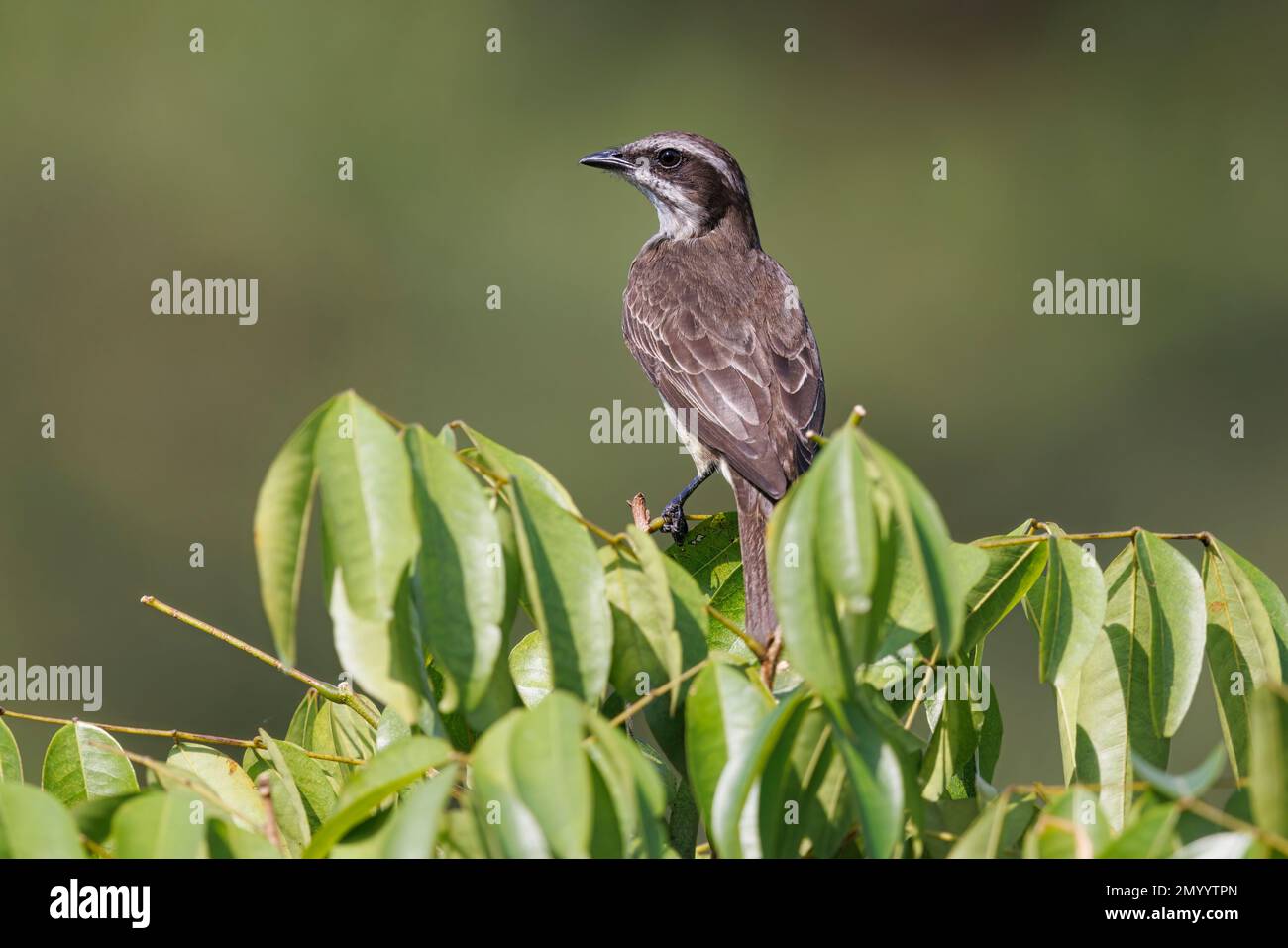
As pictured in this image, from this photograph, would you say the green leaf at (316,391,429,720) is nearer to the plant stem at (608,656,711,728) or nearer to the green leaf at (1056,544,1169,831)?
the plant stem at (608,656,711,728)

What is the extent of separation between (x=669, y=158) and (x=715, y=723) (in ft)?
15.5

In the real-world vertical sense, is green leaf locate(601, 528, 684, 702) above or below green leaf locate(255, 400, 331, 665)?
below

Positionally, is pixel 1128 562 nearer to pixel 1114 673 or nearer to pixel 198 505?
pixel 1114 673

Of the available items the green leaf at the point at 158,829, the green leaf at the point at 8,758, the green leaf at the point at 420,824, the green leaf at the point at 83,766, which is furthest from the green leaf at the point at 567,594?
the green leaf at the point at 8,758

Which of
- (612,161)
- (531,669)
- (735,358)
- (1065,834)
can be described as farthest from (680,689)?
(612,161)

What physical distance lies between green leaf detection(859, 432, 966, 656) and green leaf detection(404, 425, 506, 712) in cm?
53

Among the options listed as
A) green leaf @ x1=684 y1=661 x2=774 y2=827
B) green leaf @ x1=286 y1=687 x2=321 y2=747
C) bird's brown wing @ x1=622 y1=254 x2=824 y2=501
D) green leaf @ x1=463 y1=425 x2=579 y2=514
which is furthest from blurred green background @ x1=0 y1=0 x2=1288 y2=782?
green leaf @ x1=684 y1=661 x2=774 y2=827

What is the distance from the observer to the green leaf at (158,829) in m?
1.75

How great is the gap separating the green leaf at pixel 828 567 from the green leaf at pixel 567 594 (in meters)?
0.31

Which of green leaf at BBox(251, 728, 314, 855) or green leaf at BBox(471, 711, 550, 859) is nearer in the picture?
green leaf at BBox(471, 711, 550, 859)

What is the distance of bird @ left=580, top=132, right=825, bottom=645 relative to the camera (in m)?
4.77

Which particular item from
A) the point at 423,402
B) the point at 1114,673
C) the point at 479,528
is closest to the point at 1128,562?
the point at 1114,673

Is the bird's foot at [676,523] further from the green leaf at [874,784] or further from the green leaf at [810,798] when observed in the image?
the green leaf at [874,784]

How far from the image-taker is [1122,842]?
5.49 ft
